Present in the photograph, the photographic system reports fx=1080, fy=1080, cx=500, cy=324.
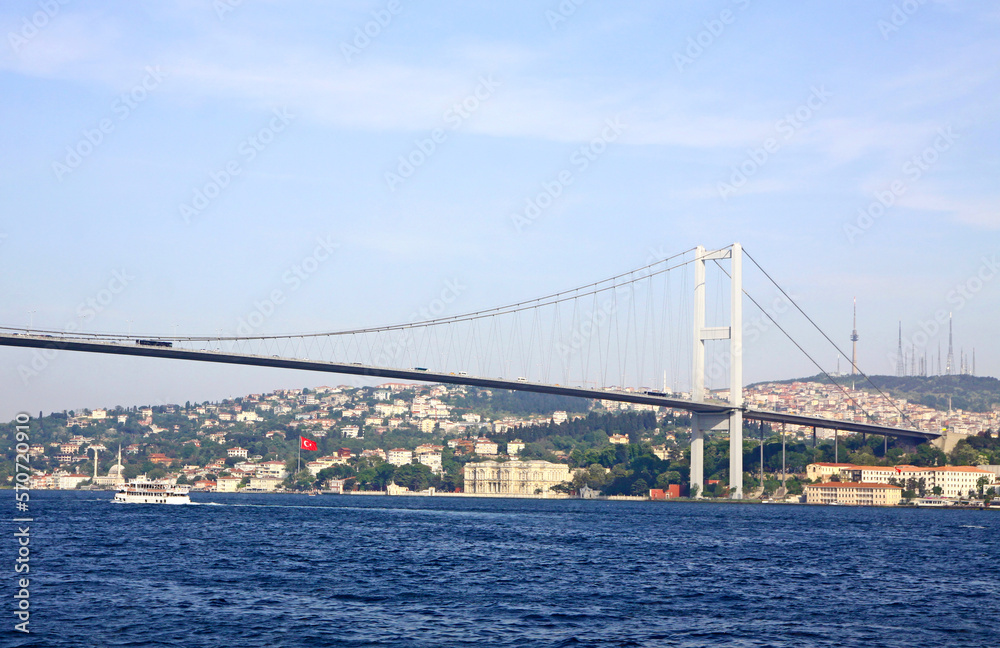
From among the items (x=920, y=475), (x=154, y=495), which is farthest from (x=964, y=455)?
(x=154, y=495)

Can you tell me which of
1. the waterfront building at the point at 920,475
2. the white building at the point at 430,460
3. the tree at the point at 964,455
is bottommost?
the white building at the point at 430,460

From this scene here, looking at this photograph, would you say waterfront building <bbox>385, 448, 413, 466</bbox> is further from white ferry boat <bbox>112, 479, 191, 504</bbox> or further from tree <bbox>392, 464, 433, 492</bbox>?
white ferry boat <bbox>112, 479, 191, 504</bbox>

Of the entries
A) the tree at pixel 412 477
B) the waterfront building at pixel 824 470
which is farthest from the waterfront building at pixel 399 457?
the waterfront building at pixel 824 470

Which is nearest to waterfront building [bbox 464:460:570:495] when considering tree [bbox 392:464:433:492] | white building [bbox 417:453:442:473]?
tree [bbox 392:464:433:492]

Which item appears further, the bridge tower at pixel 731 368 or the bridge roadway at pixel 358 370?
the bridge tower at pixel 731 368

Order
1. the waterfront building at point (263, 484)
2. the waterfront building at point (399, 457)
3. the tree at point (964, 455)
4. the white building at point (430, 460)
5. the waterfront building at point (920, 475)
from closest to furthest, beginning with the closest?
the waterfront building at point (920, 475), the tree at point (964, 455), the waterfront building at point (263, 484), the white building at point (430, 460), the waterfront building at point (399, 457)

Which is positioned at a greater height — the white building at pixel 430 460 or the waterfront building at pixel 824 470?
the waterfront building at pixel 824 470

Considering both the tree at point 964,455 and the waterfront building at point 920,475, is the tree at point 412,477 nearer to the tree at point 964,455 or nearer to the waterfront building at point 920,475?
the waterfront building at point 920,475

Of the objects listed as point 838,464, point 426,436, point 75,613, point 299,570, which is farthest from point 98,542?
point 426,436
